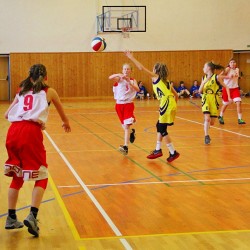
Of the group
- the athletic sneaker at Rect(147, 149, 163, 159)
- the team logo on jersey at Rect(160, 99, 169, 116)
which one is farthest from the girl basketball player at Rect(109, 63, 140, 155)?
the team logo on jersey at Rect(160, 99, 169, 116)

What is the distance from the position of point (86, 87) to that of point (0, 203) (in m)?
24.3

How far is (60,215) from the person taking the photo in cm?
747

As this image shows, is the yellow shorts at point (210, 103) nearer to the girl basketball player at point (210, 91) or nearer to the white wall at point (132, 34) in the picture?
the girl basketball player at point (210, 91)

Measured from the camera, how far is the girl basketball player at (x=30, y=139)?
6480 millimetres

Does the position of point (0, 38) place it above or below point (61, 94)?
above

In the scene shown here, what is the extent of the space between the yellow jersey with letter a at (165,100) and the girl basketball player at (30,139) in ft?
15.9

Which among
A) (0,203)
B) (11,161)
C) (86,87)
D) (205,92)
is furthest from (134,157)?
(86,87)

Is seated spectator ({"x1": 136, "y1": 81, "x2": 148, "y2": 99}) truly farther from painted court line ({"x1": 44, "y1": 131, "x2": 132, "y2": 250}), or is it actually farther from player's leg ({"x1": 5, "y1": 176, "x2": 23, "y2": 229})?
player's leg ({"x1": 5, "y1": 176, "x2": 23, "y2": 229})

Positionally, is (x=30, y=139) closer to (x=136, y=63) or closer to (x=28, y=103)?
(x=28, y=103)

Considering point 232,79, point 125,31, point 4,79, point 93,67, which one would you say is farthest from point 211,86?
point 4,79

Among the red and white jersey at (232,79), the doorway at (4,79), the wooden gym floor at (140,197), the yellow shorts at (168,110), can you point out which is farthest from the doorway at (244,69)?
the yellow shorts at (168,110)

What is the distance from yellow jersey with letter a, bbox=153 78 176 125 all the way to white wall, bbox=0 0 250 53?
2063 centimetres

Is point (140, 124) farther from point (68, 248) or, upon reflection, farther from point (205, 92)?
point (68, 248)

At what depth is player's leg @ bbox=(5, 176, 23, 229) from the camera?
6672 mm
